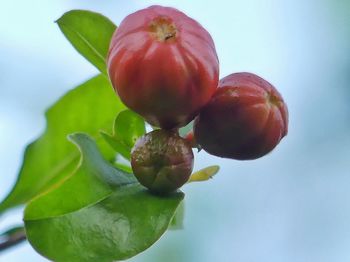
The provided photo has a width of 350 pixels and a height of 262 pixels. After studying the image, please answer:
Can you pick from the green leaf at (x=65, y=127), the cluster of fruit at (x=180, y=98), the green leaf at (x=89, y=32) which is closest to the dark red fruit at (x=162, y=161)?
the cluster of fruit at (x=180, y=98)

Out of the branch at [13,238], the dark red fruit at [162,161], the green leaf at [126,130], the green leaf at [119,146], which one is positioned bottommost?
the branch at [13,238]

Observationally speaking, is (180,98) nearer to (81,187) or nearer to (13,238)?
(81,187)

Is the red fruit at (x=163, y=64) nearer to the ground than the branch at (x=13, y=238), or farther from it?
farther from it

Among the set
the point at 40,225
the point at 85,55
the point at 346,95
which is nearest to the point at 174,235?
the point at 346,95

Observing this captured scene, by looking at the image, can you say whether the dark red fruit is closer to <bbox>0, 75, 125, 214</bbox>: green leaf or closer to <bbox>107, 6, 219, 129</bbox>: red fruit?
<bbox>107, 6, 219, 129</bbox>: red fruit

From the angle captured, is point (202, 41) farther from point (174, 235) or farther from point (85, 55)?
point (174, 235)

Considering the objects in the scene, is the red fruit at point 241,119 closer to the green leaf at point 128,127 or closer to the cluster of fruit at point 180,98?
the cluster of fruit at point 180,98
